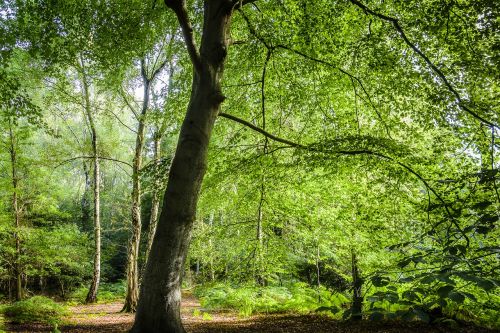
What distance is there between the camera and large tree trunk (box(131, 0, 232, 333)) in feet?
12.0

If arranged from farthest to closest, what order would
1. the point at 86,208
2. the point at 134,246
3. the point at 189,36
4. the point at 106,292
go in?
1. the point at 86,208
2. the point at 106,292
3. the point at 134,246
4. the point at 189,36

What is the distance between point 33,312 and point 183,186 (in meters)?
6.48

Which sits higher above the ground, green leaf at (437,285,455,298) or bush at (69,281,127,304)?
green leaf at (437,285,455,298)

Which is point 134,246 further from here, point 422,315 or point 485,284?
point 485,284

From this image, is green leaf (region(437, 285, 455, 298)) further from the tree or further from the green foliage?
the tree

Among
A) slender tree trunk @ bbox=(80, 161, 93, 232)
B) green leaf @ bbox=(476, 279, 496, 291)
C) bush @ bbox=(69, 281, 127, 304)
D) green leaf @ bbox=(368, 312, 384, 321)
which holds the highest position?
slender tree trunk @ bbox=(80, 161, 93, 232)

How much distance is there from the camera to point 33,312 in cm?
773

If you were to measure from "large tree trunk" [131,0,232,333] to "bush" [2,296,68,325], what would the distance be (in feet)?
17.0

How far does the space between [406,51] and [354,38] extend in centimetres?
119

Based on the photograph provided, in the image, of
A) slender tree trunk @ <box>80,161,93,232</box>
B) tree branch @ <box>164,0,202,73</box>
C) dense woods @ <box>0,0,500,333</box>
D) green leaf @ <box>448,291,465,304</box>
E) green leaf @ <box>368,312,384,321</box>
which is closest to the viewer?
green leaf @ <box>448,291,465,304</box>

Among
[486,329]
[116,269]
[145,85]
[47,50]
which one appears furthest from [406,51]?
[116,269]

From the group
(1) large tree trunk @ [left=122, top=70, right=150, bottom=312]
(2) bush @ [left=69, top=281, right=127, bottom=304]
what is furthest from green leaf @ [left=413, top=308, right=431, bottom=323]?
(2) bush @ [left=69, top=281, right=127, bottom=304]

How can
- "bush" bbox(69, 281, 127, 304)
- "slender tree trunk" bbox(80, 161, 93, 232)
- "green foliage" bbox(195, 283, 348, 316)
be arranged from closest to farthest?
1. "green foliage" bbox(195, 283, 348, 316)
2. "bush" bbox(69, 281, 127, 304)
3. "slender tree trunk" bbox(80, 161, 93, 232)

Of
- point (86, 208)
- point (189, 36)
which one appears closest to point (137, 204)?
point (189, 36)
